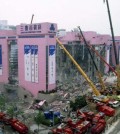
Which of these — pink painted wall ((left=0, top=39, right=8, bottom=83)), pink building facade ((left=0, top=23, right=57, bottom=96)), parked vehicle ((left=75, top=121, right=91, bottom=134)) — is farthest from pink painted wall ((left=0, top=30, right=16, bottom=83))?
parked vehicle ((left=75, top=121, right=91, bottom=134))

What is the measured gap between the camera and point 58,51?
41.3m

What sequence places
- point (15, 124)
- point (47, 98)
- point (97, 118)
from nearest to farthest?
point (15, 124), point (97, 118), point (47, 98)

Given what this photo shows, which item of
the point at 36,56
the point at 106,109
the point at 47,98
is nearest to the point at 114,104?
the point at 106,109

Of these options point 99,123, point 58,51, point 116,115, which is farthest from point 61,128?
point 58,51

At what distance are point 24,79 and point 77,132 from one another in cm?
1506

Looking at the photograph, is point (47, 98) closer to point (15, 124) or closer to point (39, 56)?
point (39, 56)

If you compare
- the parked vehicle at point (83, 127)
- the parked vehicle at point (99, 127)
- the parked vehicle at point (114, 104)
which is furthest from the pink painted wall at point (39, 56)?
the parked vehicle at point (99, 127)

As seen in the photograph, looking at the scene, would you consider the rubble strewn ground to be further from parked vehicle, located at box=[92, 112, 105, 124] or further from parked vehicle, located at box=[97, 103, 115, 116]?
parked vehicle, located at box=[92, 112, 105, 124]

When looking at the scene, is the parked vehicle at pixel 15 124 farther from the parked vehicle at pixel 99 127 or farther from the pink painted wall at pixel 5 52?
the pink painted wall at pixel 5 52

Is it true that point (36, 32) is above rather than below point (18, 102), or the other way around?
above

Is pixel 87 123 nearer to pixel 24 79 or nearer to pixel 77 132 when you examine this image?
pixel 77 132

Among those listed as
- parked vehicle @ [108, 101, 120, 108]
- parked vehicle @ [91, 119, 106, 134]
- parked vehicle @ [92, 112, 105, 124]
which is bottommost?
parked vehicle @ [91, 119, 106, 134]

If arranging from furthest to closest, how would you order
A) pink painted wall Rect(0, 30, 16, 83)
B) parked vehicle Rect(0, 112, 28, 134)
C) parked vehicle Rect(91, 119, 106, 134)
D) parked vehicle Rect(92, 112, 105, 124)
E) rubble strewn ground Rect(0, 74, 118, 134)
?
pink painted wall Rect(0, 30, 16, 83)
rubble strewn ground Rect(0, 74, 118, 134)
parked vehicle Rect(92, 112, 105, 124)
parked vehicle Rect(91, 119, 106, 134)
parked vehicle Rect(0, 112, 28, 134)

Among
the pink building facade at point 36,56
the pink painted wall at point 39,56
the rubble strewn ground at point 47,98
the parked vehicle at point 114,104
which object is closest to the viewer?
the rubble strewn ground at point 47,98
